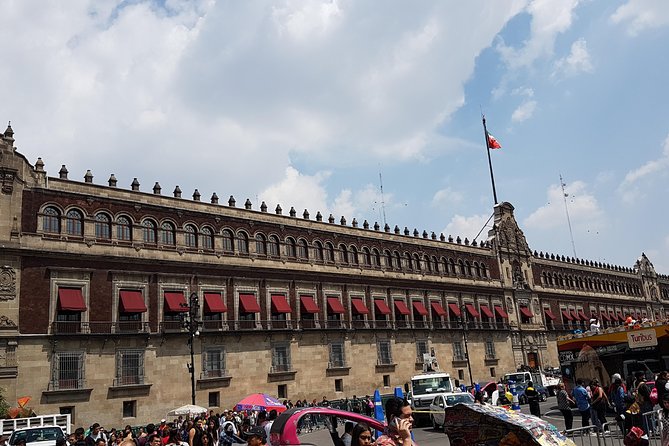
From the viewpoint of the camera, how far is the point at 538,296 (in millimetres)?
59625

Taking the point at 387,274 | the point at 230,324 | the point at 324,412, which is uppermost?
the point at 387,274

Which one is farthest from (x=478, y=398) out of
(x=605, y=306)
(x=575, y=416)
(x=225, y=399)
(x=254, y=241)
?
(x=605, y=306)

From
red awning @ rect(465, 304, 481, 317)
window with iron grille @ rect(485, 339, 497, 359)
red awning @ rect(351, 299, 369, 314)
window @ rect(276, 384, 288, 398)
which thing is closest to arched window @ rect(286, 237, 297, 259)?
red awning @ rect(351, 299, 369, 314)

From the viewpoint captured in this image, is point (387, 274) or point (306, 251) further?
point (387, 274)

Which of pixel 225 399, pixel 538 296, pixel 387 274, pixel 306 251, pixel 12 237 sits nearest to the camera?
Answer: pixel 12 237

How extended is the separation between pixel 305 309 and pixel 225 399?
8020mm

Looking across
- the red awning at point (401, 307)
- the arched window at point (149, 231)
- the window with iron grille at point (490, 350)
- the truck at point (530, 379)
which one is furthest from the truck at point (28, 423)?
the window with iron grille at point (490, 350)

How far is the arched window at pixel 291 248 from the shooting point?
38.9 meters

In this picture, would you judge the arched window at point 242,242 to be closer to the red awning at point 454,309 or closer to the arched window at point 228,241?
the arched window at point 228,241

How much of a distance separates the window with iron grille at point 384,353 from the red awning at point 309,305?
6505 millimetres

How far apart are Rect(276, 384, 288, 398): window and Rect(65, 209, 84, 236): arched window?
14.8 metres

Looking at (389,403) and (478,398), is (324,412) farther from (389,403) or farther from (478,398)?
(478,398)

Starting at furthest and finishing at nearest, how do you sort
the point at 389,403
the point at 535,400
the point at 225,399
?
the point at 225,399 → the point at 535,400 → the point at 389,403

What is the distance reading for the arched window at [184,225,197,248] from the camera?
111 feet
